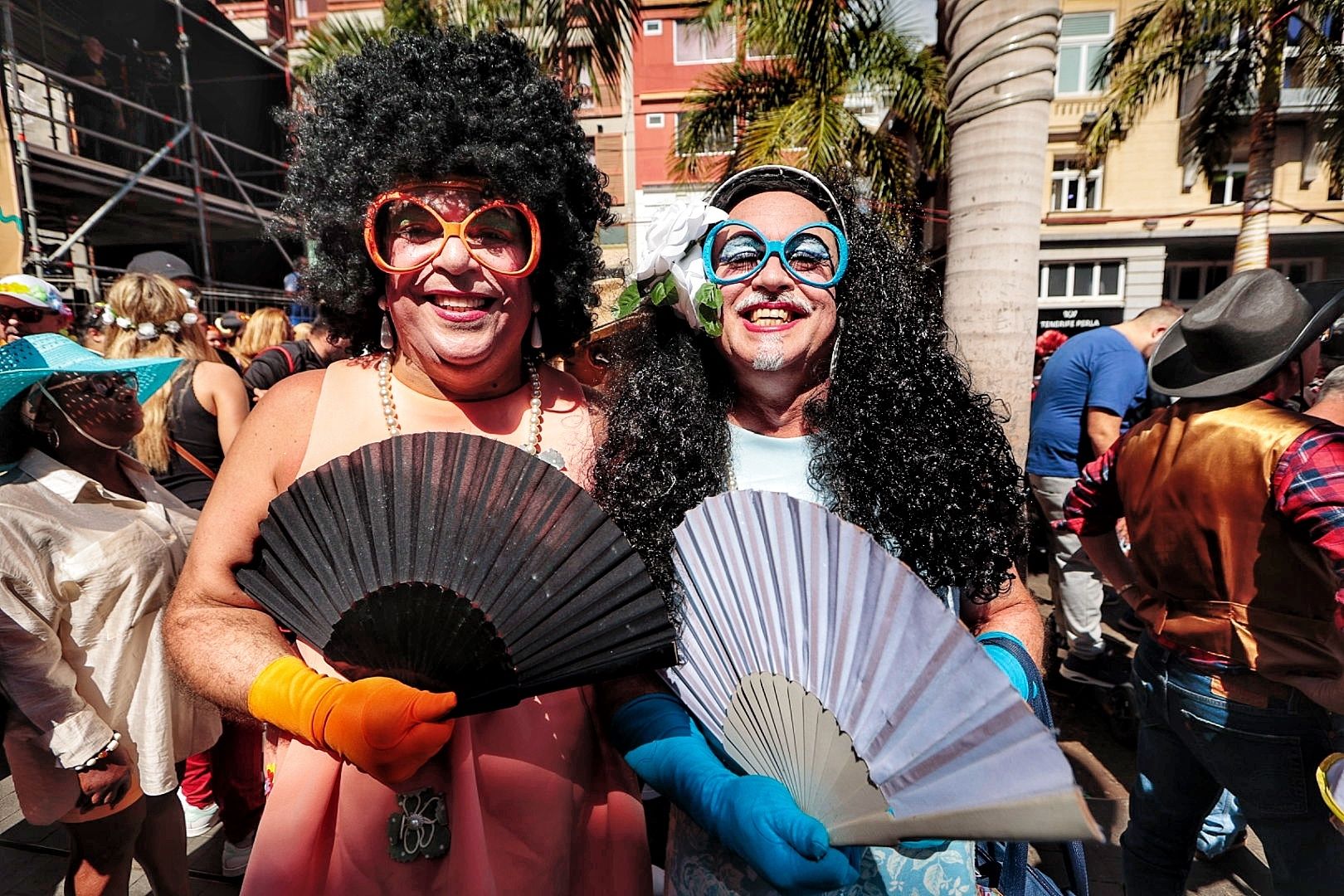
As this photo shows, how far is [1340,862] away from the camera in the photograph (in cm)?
179

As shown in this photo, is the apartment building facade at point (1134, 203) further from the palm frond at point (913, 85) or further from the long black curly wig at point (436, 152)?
the long black curly wig at point (436, 152)

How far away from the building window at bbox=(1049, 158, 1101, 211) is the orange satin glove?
23.4 m

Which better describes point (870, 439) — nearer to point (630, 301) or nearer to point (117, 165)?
point (630, 301)

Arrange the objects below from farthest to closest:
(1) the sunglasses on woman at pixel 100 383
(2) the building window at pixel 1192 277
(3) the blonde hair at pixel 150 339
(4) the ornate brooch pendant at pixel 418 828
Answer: (2) the building window at pixel 1192 277, (3) the blonde hair at pixel 150 339, (1) the sunglasses on woman at pixel 100 383, (4) the ornate brooch pendant at pixel 418 828

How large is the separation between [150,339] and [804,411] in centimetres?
342

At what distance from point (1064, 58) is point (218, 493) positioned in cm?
2430

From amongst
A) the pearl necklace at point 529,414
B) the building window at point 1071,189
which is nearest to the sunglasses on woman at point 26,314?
the pearl necklace at point 529,414

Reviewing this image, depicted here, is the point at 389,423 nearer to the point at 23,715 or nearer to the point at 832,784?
the point at 832,784

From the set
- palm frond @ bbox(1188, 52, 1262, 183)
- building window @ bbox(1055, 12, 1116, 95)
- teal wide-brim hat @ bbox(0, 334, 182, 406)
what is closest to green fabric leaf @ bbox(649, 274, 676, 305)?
teal wide-brim hat @ bbox(0, 334, 182, 406)

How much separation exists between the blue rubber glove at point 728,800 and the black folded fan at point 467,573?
0.25 m

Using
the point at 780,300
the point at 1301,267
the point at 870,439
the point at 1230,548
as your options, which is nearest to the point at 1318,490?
the point at 1230,548

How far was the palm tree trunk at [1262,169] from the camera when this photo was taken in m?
9.88

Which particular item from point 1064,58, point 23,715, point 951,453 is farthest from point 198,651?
point 1064,58

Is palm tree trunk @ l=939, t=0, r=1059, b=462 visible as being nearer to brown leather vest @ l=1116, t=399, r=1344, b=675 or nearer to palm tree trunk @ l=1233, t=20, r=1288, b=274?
brown leather vest @ l=1116, t=399, r=1344, b=675
